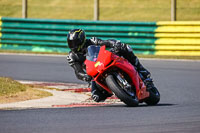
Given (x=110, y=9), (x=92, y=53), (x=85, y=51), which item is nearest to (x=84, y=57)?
(x=85, y=51)

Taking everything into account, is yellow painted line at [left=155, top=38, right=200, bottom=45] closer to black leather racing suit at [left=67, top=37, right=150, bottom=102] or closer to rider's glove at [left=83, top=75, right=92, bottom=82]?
black leather racing suit at [left=67, top=37, right=150, bottom=102]

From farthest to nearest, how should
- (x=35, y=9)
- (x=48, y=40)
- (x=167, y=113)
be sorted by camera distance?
1. (x=35, y=9)
2. (x=48, y=40)
3. (x=167, y=113)

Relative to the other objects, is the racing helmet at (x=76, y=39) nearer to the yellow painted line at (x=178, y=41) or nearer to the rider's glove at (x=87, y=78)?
the rider's glove at (x=87, y=78)

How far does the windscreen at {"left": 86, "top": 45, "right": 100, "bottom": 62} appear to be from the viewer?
373 inches

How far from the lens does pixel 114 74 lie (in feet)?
30.4

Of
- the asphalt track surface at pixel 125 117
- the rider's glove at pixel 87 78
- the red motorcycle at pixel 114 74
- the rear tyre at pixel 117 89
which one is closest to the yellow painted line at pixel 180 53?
the asphalt track surface at pixel 125 117

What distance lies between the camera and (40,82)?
542 inches

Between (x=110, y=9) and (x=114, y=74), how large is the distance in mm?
20130

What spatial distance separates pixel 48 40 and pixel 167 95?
904 centimetres

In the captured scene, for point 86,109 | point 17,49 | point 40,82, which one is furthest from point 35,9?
point 86,109

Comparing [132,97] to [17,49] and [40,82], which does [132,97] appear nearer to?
[40,82]

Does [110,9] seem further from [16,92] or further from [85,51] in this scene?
[85,51]

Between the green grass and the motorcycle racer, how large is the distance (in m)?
15.5

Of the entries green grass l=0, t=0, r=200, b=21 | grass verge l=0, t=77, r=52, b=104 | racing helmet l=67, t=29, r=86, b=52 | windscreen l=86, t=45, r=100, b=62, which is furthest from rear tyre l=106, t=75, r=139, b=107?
green grass l=0, t=0, r=200, b=21
